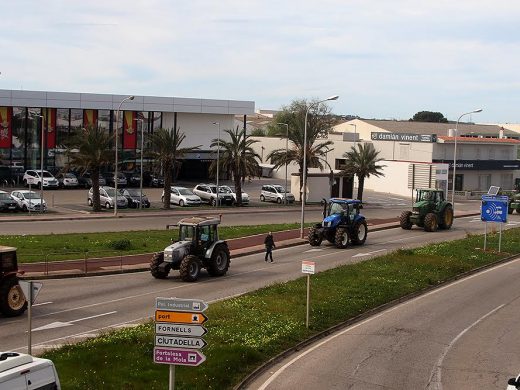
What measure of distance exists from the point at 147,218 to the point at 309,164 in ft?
61.8

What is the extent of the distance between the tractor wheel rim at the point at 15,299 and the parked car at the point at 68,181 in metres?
50.1

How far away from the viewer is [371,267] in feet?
108

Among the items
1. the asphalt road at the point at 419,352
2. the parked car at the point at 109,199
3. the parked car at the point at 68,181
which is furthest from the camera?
the parked car at the point at 68,181

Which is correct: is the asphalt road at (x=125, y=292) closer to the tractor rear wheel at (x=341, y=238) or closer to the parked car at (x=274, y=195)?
the tractor rear wheel at (x=341, y=238)

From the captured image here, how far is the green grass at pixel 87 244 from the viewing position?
33900 mm

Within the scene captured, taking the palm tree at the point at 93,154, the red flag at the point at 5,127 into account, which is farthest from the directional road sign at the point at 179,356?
the red flag at the point at 5,127

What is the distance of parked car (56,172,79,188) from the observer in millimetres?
72438

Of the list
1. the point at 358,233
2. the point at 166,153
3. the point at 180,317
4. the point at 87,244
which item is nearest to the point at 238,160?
the point at 166,153

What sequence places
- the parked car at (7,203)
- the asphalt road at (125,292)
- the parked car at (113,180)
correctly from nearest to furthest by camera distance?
the asphalt road at (125,292) → the parked car at (7,203) → the parked car at (113,180)

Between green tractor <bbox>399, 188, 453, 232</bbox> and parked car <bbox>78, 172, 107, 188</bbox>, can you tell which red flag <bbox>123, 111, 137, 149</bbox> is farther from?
green tractor <bbox>399, 188, 453, 232</bbox>

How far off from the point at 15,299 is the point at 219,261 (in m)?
10.4

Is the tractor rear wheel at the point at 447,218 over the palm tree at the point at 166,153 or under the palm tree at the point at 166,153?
under

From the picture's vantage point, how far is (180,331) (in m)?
12.3

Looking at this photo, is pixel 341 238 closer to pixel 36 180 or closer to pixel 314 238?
pixel 314 238
